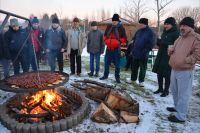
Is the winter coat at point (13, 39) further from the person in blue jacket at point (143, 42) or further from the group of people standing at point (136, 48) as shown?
the person in blue jacket at point (143, 42)

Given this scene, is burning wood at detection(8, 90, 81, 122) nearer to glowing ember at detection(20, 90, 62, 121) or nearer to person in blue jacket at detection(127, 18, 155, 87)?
glowing ember at detection(20, 90, 62, 121)

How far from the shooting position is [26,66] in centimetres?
764

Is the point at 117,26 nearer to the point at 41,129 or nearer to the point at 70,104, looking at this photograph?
the point at 70,104

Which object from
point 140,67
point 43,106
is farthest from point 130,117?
point 140,67

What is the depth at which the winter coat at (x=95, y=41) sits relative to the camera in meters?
7.95

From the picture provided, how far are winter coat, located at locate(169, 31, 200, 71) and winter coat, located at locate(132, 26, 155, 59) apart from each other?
81.5 inches

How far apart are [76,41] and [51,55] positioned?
1098 mm

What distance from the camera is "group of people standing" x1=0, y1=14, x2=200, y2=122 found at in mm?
4730

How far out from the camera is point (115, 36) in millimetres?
7305

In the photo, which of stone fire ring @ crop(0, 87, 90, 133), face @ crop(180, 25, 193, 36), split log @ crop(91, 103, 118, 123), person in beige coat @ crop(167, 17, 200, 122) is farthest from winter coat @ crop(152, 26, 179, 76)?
stone fire ring @ crop(0, 87, 90, 133)

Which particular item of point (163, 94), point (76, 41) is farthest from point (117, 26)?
point (163, 94)

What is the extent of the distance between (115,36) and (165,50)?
1789mm

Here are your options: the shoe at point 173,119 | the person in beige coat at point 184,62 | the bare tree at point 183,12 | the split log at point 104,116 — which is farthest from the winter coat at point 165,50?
the bare tree at point 183,12

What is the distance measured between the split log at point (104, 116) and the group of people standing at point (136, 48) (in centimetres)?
139
